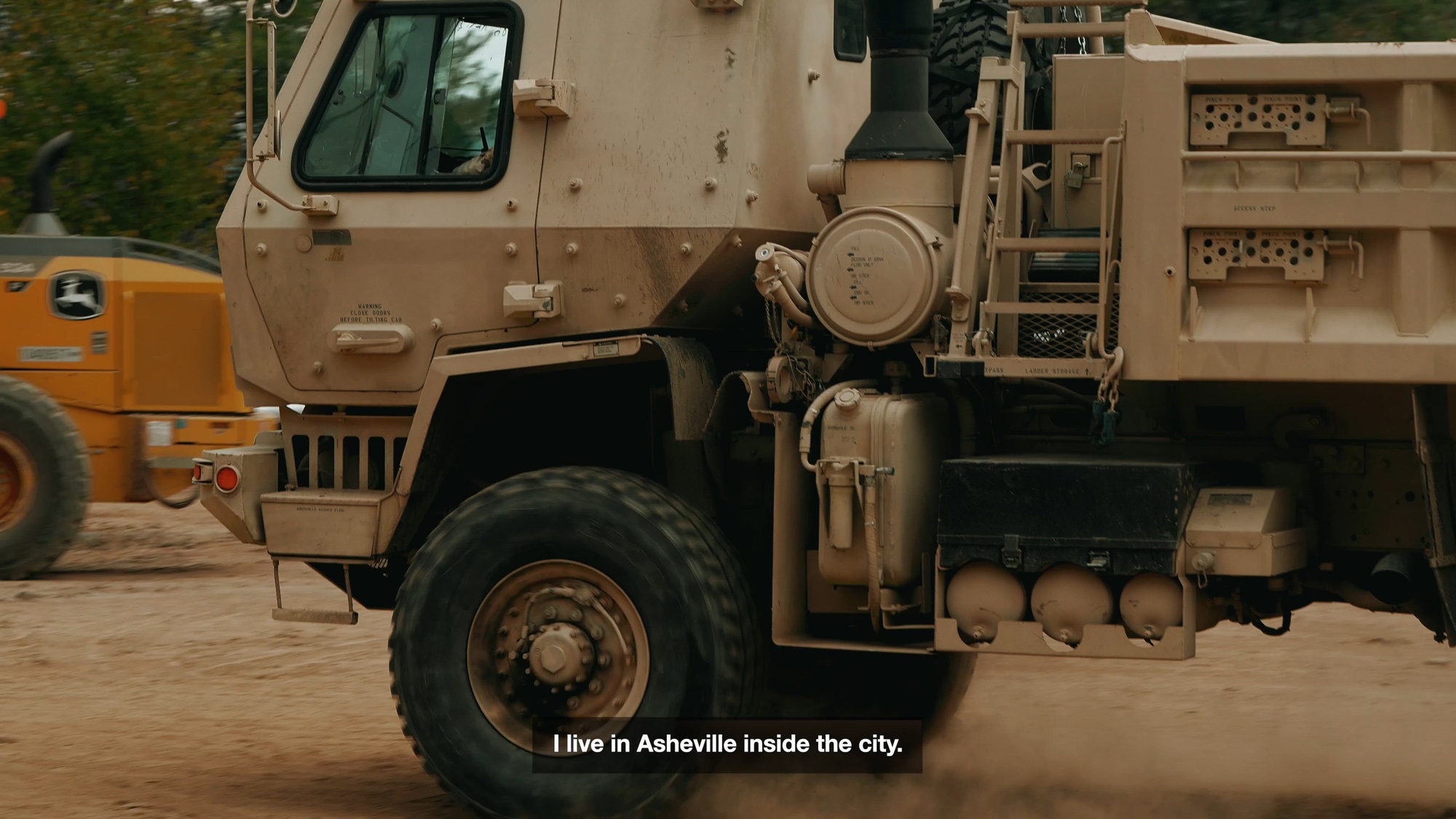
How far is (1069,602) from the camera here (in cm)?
508

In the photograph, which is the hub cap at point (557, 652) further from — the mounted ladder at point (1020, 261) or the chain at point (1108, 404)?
the chain at point (1108, 404)

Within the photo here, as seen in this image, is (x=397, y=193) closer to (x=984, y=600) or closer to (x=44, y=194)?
(x=984, y=600)

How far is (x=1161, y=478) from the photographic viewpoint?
16.3ft

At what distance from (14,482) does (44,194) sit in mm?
2019

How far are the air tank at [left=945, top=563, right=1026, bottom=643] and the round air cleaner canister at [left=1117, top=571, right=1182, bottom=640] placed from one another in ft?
0.98

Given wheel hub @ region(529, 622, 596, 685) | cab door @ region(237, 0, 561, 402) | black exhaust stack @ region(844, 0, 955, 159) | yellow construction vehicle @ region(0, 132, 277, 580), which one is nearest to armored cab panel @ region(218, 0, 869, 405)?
cab door @ region(237, 0, 561, 402)

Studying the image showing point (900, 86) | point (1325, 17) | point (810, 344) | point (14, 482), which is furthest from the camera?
point (1325, 17)

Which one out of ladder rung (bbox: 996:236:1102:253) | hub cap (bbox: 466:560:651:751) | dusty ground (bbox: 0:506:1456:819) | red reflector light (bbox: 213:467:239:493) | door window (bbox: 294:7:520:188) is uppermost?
door window (bbox: 294:7:520:188)

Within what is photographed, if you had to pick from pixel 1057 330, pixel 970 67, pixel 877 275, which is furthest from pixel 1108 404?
pixel 970 67

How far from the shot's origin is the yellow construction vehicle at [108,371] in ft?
37.9

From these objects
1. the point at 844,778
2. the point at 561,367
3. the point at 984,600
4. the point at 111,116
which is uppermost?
the point at 111,116

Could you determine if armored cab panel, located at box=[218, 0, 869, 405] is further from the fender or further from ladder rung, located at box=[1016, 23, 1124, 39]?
ladder rung, located at box=[1016, 23, 1124, 39]

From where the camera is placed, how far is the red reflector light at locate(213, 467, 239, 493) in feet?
20.1

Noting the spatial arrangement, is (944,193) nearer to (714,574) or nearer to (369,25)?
(714,574)
